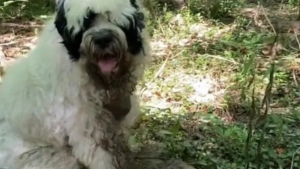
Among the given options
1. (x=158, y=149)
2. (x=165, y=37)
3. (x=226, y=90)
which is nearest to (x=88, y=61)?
(x=158, y=149)

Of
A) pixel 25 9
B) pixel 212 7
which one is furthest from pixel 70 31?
pixel 25 9

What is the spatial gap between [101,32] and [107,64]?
205 millimetres

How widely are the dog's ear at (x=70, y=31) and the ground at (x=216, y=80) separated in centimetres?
88

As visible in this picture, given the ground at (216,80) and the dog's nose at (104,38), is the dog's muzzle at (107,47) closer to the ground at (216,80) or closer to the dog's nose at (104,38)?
the dog's nose at (104,38)

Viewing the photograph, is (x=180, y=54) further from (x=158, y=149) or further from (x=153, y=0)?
(x=158, y=149)

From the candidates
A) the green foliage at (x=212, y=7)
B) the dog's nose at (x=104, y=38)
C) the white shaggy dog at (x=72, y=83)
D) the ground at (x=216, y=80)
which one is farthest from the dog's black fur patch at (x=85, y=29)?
the green foliage at (x=212, y=7)

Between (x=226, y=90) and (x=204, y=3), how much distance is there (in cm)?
196

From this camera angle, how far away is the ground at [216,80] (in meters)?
4.64

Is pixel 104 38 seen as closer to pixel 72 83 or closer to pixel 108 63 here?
pixel 108 63

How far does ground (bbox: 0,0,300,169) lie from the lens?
464 cm

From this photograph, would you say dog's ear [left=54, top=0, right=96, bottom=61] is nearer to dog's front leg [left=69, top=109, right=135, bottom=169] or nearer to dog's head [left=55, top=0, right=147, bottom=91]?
dog's head [left=55, top=0, right=147, bottom=91]

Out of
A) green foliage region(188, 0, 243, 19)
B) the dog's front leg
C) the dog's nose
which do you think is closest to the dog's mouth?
the dog's nose

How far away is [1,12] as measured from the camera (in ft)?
25.3

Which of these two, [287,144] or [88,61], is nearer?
[88,61]
